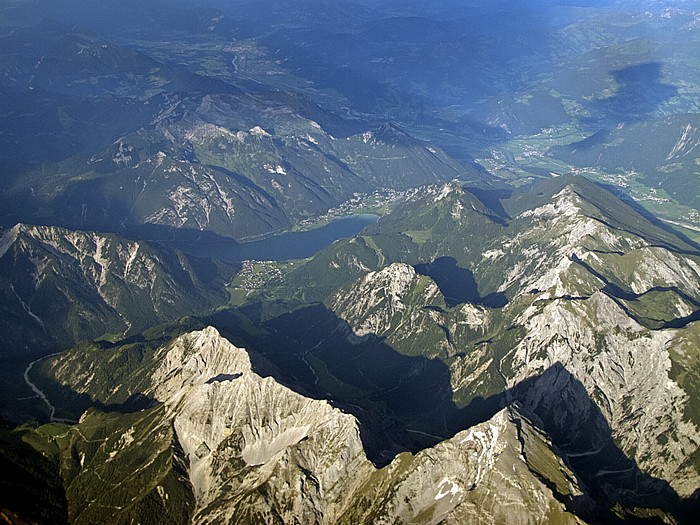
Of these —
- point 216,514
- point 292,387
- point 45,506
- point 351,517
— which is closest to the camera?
point 351,517

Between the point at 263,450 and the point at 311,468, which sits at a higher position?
the point at 311,468

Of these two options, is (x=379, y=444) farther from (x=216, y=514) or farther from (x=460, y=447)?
(x=216, y=514)

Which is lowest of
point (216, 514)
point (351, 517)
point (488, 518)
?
point (216, 514)

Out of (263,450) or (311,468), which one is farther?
(263,450)

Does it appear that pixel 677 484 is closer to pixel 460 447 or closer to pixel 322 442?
pixel 460 447

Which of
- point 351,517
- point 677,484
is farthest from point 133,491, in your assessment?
point 677,484

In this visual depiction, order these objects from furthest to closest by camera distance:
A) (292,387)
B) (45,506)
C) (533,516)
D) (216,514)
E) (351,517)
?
(292,387) → (45,506) → (216,514) → (351,517) → (533,516)

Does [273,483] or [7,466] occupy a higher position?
[273,483]

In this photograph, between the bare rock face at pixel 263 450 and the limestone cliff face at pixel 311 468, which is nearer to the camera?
the limestone cliff face at pixel 311 468

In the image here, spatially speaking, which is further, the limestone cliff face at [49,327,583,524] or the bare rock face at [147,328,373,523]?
the bare rock face at [147,328,373,523]

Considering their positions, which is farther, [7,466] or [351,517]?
[7,466]
